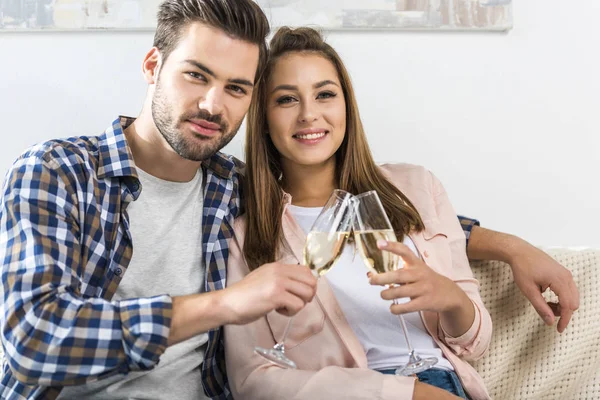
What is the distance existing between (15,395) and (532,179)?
170 centimetres

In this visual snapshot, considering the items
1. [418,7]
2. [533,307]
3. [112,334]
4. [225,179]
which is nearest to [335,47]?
[418,7]

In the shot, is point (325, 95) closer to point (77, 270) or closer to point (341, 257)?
point (341, 257)

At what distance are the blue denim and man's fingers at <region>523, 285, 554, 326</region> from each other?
300 millimetres

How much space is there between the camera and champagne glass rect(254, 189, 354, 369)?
127 cm

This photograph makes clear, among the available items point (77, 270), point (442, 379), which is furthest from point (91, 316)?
point (442, 379)

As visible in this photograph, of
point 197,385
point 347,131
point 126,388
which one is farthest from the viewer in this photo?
point 347,131

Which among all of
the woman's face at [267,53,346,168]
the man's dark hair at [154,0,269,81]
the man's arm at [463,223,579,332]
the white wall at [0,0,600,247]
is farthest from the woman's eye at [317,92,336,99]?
the man's arm at [463,223,579,332]

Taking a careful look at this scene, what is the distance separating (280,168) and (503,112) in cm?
80

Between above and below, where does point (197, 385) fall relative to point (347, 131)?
below

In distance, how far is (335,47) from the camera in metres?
2.18

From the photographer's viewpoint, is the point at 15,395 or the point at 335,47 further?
the point at 335,47

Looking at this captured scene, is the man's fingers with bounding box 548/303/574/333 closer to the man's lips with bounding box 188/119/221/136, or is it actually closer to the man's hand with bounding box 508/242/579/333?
the man's hand with bounding box 508/242/579/333

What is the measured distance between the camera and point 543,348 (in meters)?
1.92

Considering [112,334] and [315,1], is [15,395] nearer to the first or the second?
[112,334]
